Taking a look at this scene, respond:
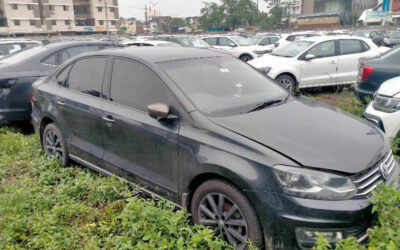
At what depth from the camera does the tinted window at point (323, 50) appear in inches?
354

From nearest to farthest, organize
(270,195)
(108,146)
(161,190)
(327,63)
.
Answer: (270,195) → (161,190) → (108,146) → (327,63)

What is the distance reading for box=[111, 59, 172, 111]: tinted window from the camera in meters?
3.30

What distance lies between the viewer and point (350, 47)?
926cm

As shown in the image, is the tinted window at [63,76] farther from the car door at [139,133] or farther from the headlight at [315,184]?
the headlight at [315,184]

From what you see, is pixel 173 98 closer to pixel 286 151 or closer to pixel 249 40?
pixel 286 151

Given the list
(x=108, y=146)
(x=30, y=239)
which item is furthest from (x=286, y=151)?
(x=30, y=239)

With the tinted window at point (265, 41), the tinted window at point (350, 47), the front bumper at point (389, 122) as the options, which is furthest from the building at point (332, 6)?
the front bumper at point (389, 122)

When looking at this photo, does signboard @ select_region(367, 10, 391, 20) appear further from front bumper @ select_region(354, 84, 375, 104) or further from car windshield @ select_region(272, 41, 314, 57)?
front bumper @ select_region(354, 84, 375, 104)

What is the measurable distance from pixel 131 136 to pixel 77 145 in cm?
113

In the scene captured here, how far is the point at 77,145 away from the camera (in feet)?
13.7

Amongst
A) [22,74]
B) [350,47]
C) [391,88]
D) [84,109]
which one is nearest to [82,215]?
[84,109]

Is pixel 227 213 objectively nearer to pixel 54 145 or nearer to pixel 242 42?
pixel 54 145

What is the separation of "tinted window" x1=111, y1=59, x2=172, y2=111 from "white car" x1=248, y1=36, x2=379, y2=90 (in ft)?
17.9

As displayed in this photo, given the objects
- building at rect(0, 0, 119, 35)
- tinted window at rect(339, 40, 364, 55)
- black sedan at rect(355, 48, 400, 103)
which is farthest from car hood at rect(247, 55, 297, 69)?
building at rect(0, 0, 119, 35)
